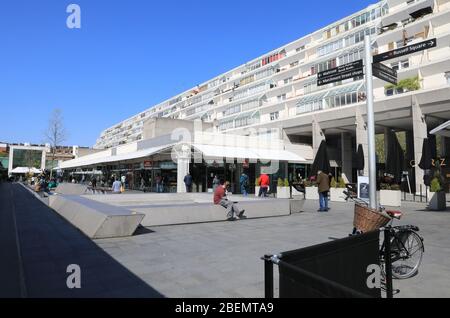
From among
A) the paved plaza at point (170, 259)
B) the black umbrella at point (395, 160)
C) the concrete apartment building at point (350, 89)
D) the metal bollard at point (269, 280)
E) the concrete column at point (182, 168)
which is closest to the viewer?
the metal bollard at point (269, 280)

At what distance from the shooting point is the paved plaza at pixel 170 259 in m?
A: 4.57

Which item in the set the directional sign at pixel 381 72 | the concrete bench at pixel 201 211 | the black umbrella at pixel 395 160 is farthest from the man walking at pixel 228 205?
the black umbrella at pixel 395 160

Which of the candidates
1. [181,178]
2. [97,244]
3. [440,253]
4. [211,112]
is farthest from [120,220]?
[211,112]

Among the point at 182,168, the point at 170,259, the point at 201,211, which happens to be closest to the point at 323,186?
the point at 201,211

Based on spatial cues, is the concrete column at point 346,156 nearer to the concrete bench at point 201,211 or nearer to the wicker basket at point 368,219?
the concrete bench at point 201,211

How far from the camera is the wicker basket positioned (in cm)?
511

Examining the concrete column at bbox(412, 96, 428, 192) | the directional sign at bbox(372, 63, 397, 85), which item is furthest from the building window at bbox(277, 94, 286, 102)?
the directional sign at bbox(372, 63, 397, 85)

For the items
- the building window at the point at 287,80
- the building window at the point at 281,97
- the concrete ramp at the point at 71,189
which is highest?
the building window at the point at 287,80

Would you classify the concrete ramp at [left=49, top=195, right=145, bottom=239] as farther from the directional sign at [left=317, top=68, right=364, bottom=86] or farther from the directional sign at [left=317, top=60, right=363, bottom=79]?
the directional sign at [left=317, top=60, right=363, bottom=79]

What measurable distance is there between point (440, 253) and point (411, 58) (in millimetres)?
30122

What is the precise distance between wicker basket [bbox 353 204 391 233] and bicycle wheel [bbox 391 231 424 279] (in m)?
0.27

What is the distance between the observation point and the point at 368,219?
5230 millimetres

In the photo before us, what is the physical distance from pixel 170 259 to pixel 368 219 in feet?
10.8

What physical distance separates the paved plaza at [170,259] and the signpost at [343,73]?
3.78m
